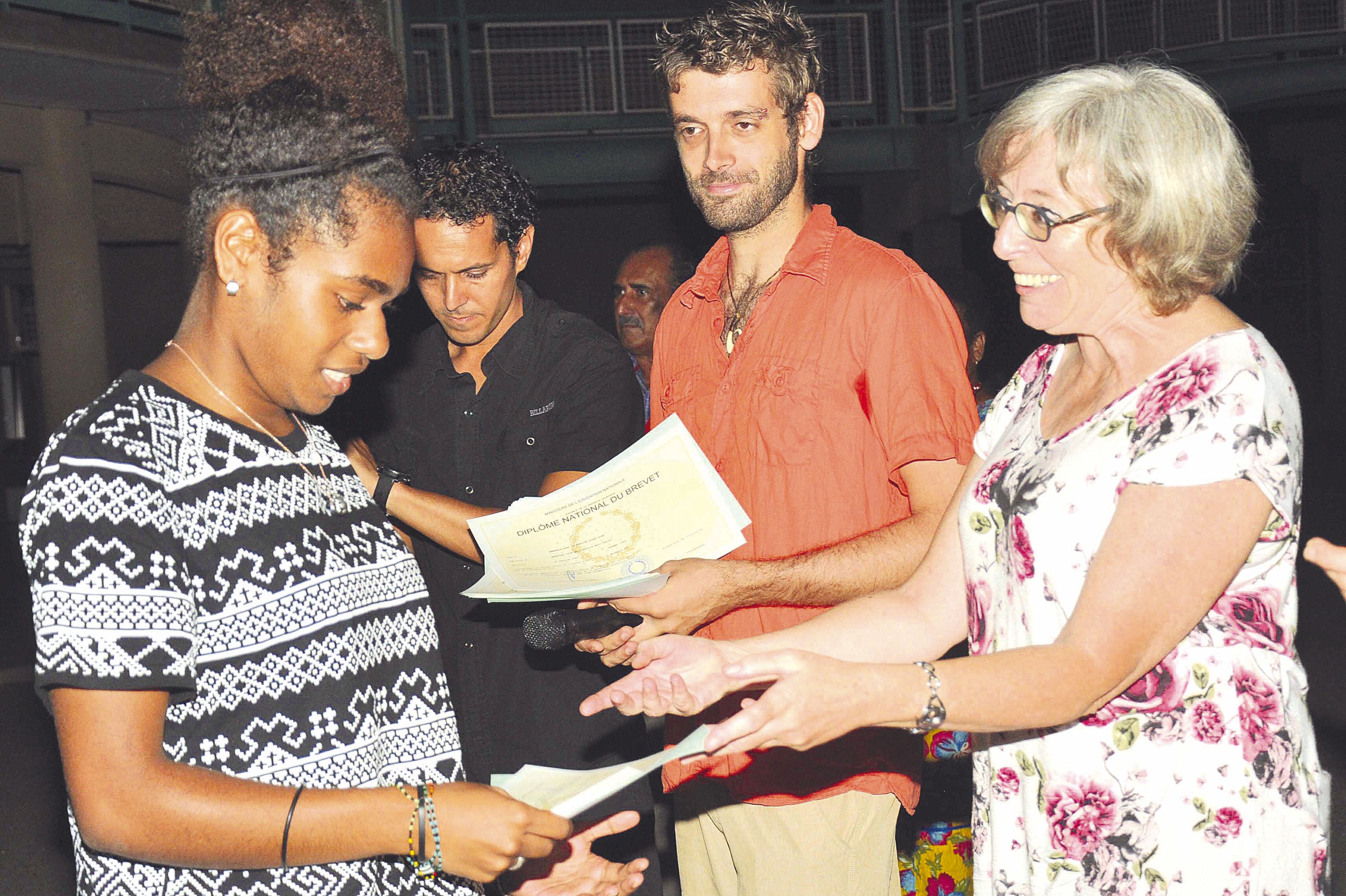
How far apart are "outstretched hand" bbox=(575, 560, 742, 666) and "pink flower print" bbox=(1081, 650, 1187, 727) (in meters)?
0.74

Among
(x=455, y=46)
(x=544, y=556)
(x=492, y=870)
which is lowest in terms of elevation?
(x=492, y=870)

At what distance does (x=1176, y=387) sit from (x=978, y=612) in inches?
19.5

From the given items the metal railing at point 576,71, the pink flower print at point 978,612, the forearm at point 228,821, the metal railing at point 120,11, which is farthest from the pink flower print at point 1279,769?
the metal railing at point 576,71

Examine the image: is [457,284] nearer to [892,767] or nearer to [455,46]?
[892,767]

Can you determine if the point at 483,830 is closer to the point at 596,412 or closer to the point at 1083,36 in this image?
the point at 596,412

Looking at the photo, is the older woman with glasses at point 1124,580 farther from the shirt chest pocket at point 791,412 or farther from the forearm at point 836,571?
the shirt chest pocket at point 791,412

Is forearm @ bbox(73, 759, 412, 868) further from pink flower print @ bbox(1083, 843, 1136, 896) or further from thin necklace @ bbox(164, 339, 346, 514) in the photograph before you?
pink flower print @ bbox(1083, 843, 1136, 896)

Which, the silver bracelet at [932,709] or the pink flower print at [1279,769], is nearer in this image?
the silver bracelet at [932,709]

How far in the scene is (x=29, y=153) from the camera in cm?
967

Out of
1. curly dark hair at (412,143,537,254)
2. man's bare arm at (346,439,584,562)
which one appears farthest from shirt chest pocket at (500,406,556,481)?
curly dark hair at (412,143,537,254)

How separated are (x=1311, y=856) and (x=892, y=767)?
0.75 metres

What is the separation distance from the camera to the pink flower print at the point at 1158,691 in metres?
1.58

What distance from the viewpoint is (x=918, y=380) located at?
2.19 meters

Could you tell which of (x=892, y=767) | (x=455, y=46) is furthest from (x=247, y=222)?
(x=455, y=46)
